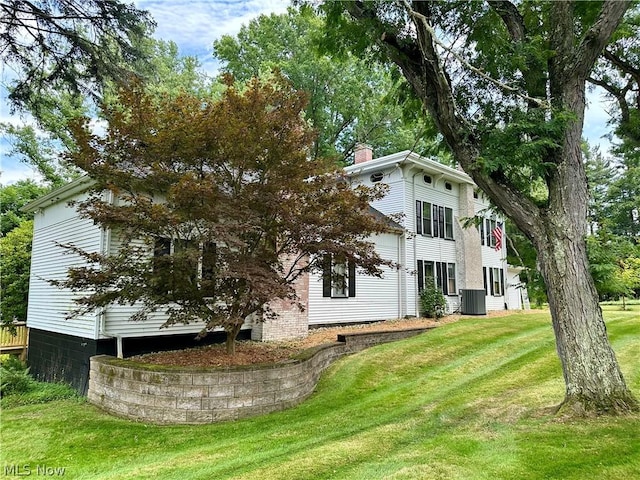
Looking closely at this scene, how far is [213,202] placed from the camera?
21.4ft

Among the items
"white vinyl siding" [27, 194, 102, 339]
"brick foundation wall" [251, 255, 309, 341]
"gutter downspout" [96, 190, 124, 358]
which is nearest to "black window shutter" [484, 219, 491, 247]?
"brick foundation wall" [251, 255, 309, 341]

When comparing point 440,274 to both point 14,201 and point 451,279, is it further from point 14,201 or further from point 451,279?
point 14,201

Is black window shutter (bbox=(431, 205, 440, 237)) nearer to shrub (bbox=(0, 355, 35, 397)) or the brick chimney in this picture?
the brick chimney

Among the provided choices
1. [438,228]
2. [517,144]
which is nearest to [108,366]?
[517,144]

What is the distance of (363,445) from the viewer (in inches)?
184

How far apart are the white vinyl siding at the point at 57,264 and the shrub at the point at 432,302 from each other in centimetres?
1157

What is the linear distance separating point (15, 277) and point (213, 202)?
398 inches

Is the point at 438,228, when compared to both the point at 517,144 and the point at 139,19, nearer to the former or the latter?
the point at 517,144

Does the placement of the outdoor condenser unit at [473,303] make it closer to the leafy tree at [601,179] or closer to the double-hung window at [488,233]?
the double-hung window at [488,233]

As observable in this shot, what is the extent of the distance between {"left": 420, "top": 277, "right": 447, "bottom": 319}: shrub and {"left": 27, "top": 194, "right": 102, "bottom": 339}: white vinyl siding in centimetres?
1157

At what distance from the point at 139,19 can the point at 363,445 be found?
650cm

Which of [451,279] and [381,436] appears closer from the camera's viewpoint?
[381,436]

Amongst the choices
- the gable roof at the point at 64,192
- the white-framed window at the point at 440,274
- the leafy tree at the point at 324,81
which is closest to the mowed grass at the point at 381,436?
the gable roof at the point at 64,192

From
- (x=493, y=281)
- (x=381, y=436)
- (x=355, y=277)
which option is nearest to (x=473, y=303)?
(x=493, y=281)
